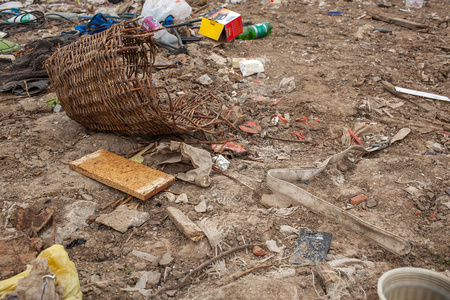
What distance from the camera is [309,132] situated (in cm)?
350

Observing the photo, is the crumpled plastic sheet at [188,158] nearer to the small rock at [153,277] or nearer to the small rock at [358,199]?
→ the small rock at [153,277]

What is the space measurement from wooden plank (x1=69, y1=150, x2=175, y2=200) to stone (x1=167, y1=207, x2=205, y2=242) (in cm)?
27

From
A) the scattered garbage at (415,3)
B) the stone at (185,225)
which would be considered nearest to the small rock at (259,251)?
the stone at (185,225)

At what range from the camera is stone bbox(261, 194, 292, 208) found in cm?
242

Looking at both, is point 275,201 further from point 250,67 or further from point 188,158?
point 250,67

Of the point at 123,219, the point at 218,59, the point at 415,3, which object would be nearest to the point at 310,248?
the point at 123,219

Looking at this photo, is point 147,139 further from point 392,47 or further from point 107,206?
point 392,47

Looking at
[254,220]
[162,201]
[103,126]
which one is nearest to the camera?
[254,220]

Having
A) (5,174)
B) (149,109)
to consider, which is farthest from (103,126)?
(5,174)

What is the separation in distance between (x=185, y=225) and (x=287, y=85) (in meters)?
2.75

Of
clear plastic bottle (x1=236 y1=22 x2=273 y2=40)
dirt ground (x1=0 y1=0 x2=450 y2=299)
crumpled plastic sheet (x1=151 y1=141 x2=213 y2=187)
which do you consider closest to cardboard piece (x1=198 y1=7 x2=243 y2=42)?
clear plastic bottle (x1=236 y1=22 x2=273 y2=40)

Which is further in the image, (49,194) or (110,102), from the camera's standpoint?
(110,102)

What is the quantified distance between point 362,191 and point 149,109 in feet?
5.66

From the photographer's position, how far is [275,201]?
8.03 feet
